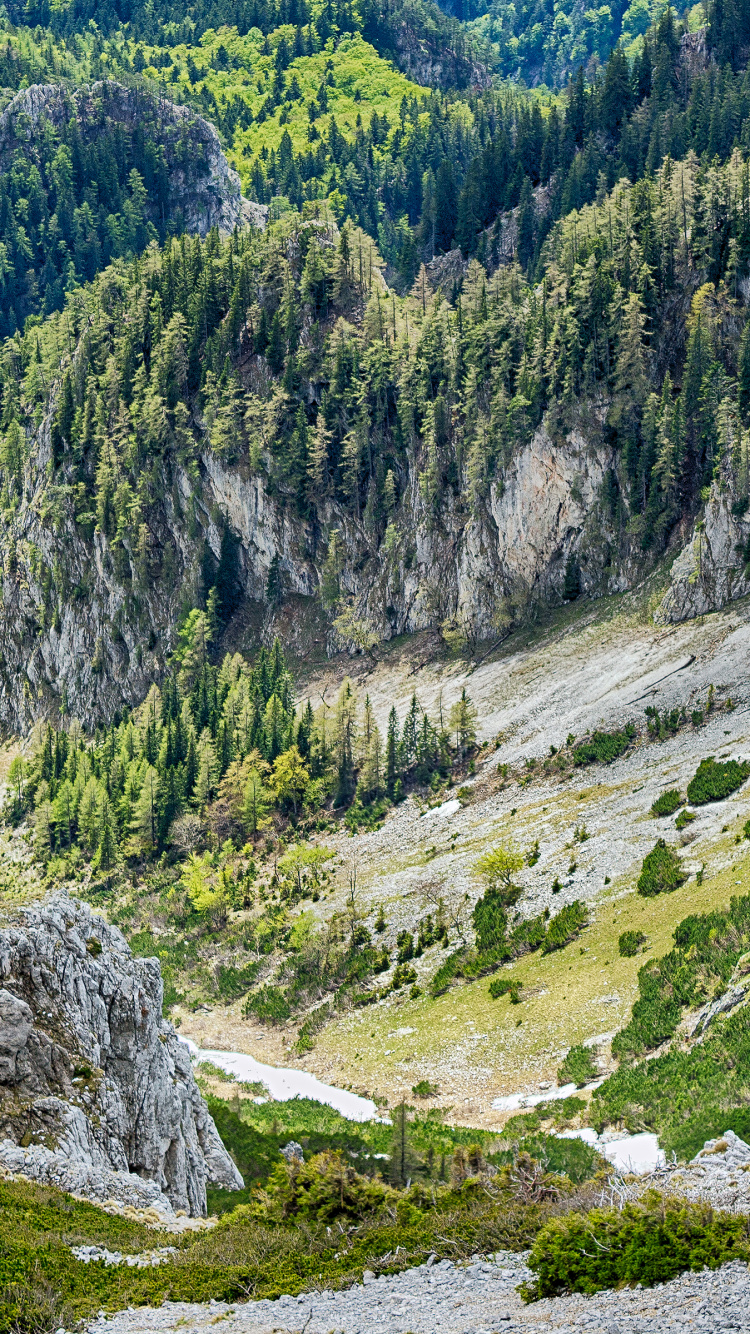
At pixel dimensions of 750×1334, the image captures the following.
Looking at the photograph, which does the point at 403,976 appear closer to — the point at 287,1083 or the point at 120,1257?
the point at 287,1083

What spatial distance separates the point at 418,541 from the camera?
123562 millimetres

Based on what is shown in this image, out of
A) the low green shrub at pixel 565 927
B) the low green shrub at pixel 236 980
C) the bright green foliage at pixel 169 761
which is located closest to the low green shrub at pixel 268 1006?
the low green shrub at pixel 236 980

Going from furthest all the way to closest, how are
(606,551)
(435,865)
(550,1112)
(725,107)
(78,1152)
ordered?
(725,107), (606,551), (435,865), (550,1112), (78,1152)

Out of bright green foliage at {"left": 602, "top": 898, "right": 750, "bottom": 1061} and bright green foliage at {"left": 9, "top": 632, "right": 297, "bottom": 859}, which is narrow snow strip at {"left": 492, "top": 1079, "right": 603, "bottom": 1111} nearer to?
bright green foliage at {"left": 602, "top": 898, "right": 750, "bottom": 1061}

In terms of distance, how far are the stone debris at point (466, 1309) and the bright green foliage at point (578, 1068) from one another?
28614mm

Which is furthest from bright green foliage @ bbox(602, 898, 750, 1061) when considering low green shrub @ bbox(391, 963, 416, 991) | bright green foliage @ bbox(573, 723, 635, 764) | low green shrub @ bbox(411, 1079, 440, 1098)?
bright green foliage @ bbox(573, 723, 635, 764)

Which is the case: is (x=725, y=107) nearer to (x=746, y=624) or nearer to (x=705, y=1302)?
(x=746, y=624)

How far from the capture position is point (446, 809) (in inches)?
3696

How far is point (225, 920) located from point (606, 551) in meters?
42.9

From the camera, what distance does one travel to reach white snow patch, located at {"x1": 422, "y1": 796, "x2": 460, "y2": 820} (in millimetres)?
93125

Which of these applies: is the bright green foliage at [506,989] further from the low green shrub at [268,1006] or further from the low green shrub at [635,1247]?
the low green shrub at [635,1247]

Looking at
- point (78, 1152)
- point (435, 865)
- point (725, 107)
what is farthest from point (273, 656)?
point (78, 1152)

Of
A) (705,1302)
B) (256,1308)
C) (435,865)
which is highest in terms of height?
(705,1302)

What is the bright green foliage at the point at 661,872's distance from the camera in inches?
2586
